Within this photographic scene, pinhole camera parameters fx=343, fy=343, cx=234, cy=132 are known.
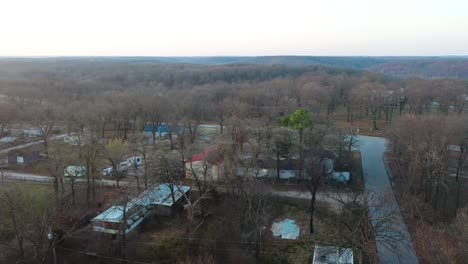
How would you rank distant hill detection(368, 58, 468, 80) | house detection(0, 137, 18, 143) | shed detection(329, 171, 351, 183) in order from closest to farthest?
1. shed detection(329, 171, 351, 183)
2. house detection(0, 137, 18, 143)
3. distant hill detection(368, 58, 468, 80)

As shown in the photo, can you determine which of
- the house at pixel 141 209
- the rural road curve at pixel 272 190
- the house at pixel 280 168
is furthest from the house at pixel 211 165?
the house at pixel 280 168

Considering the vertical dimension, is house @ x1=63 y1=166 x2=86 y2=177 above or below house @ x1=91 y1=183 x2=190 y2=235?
above

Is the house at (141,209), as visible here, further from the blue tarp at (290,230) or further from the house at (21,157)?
the house at (21,157)

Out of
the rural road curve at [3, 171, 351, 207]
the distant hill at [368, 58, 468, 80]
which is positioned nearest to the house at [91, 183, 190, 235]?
the rural road curve at [3, 171, 351, 207]

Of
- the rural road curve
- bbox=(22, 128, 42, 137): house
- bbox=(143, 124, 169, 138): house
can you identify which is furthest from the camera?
bbox=(143, 124, 169, 138): house

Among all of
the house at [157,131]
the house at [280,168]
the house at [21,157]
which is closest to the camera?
the house at [280,168]

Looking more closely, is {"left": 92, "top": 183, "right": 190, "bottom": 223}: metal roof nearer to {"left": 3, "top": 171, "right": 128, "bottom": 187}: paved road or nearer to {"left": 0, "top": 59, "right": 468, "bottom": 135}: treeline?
{"left": 3, "top": 171, "right": 128, "bottom": 187}: paved road

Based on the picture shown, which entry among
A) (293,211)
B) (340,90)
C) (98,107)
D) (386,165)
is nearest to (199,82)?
(340,90)

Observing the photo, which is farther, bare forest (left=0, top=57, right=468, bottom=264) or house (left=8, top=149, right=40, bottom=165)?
house (left=8, top=149, right=40, bottom=165)

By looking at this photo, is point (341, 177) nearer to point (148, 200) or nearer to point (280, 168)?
point (280, 168)
